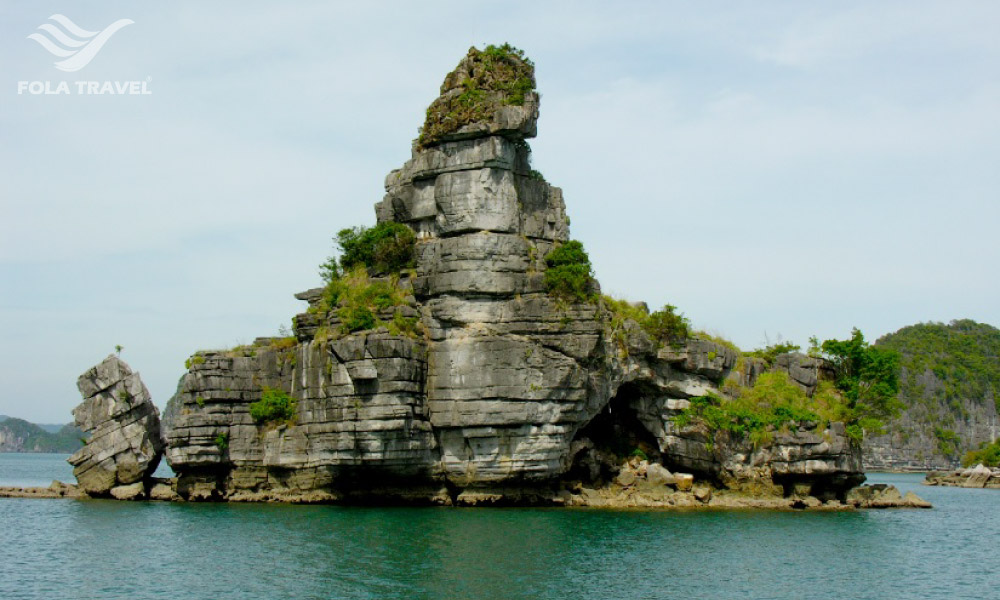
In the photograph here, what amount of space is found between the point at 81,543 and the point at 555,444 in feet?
67.0

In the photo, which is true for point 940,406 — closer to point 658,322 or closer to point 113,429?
point 658,322

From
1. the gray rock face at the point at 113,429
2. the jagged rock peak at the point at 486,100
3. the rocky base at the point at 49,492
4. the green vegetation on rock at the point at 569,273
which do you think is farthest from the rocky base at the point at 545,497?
the jagged rock peak at the point at 486,100

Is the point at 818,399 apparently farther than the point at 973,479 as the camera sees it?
No

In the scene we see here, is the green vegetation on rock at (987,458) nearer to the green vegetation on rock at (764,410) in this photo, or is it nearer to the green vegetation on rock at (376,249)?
the green vegetation on rock at (764,410)

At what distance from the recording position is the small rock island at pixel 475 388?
4556 cm

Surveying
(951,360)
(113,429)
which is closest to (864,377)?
(113,429)

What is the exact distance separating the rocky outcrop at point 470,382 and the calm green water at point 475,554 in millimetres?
2245

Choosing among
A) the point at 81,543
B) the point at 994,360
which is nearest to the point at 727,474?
the point at 81,543

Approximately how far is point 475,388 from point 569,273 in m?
7.10

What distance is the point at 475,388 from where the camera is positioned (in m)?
45.4

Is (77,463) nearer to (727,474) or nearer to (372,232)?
(372,232)

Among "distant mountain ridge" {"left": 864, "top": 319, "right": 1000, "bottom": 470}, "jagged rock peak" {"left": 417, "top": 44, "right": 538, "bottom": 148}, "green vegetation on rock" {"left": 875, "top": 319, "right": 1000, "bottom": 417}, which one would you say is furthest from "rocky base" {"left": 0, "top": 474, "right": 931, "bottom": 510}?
"green vegetation on rock" {"left": 875, "top": 319, "right": 1000, "bottom": 417}

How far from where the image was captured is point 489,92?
1916 inches

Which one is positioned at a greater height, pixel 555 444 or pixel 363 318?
pixel 363 318
